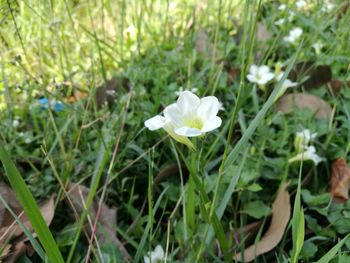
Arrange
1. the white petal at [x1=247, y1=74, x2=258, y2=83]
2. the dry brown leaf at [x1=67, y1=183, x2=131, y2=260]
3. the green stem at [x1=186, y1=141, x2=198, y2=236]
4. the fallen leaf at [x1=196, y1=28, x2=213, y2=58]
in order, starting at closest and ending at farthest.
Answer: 1. the green stem at [x1=186, y1=141, x2=198, y2=236]
2. the dry brown leaf at [x1=67, y1=183, x2=131, y2=260]
3. the white petal at [x1=247, y1=74, x2=258, y2=83]
4. the fallen leaf at [x1=196, y1=28, x2=213, y2=58]

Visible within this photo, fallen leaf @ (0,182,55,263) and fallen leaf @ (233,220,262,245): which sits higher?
fallen leaf @ (0,182,55,263)

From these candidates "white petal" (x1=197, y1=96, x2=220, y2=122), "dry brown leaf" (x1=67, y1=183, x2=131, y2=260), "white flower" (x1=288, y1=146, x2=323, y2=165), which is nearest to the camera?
"white petal" (x1=197, y1=96, x2=220, y2=122)

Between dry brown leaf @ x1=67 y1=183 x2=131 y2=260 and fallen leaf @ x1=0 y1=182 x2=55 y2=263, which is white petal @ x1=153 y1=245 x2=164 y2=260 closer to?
dry brown leaf @ x1=67 y1=183 x2=131 y2=260

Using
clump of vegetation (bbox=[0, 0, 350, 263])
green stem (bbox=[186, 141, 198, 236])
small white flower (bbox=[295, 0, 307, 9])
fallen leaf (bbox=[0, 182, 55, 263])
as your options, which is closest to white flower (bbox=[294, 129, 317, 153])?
clump of vegetation (bbox=[0, 0, 350, 263])

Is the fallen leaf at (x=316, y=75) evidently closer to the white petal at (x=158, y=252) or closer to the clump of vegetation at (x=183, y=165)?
the clump of vegetation at (x=183, y=165)

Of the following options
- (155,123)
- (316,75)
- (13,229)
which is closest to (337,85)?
(316,75)

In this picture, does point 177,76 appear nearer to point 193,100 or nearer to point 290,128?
point 290,128
